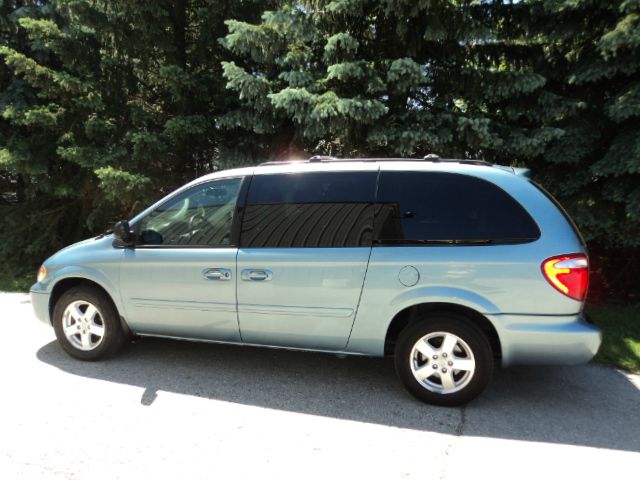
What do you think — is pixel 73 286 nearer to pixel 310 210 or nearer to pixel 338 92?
pixel 310 210

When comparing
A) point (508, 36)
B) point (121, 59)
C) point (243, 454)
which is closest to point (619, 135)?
point (508, 36)

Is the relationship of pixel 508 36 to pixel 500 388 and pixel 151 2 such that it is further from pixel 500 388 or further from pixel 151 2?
pixel 151 2

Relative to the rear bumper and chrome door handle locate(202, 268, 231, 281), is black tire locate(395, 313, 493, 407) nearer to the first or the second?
the rear bumper

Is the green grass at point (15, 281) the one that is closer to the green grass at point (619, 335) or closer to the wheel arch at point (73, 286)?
the wheel arch at point (73, 286)

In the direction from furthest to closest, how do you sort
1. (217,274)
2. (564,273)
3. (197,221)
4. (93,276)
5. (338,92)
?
(338,92)
(93,276)
(197,221)
(217,274)
(564,273)

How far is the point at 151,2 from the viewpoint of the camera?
6.90 m

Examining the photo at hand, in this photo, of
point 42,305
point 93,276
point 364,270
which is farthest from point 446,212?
point 42,305

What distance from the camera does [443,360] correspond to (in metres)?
3.47

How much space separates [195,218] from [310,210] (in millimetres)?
1059

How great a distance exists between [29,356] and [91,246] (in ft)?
3.98

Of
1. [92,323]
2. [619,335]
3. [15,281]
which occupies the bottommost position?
[15,281]

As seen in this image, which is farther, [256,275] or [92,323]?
[92,323]

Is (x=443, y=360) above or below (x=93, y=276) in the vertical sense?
below

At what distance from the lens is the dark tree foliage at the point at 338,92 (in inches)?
217
